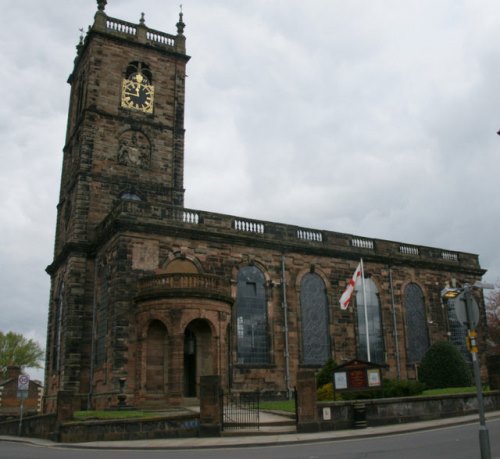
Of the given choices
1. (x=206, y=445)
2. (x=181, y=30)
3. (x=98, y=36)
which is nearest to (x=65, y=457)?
(x=206, y=445)

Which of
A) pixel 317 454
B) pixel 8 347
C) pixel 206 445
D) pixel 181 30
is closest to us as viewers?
pixel 317 454

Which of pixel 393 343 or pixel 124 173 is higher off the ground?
pixel 124 173

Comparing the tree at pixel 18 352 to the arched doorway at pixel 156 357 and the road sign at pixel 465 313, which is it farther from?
the road sign at pixel 465 313

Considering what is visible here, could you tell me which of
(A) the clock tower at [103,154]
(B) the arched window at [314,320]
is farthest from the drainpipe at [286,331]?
(A) the clock tower at [103,154]

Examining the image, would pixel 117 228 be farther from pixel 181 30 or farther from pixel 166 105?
pixel 181 30

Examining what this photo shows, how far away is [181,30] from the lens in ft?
145

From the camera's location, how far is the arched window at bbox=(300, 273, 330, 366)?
35.7 metres

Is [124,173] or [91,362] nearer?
[91,362]

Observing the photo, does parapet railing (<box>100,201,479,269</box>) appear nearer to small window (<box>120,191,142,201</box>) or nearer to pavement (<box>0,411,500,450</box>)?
small window (<box>120,191,142,201</box>)

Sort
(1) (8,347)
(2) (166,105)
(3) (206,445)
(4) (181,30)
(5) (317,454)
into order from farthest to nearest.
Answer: (1) (8,347)
(4) (181,30)
(2) (166,105)
(3) (206,445)
(5) (317,454)

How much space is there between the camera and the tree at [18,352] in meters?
75.1

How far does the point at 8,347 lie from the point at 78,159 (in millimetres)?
47059

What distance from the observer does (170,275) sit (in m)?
29.5

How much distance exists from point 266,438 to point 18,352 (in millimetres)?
64806
